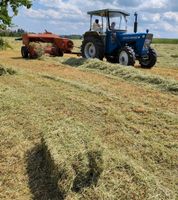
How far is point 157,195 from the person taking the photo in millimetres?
5293

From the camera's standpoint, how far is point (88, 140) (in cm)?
608

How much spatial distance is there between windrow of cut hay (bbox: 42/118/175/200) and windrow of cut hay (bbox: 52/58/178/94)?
556 centimetres

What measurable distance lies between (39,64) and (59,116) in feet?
29.3

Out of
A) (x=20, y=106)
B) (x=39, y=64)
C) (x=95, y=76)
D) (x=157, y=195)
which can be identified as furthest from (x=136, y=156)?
(x=39, y=64)

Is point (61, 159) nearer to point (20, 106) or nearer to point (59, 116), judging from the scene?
point (59, 116)

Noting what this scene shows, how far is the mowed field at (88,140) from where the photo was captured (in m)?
5.48

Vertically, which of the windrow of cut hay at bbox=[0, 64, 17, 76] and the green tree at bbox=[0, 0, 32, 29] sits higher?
the green tree at bbox=[0, 0, 32, 29]

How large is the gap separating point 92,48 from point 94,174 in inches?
528

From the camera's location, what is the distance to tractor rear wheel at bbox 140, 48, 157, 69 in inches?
690

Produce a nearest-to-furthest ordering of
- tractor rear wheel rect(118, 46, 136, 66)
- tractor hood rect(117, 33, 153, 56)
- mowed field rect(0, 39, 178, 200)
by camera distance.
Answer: mowed field rect(0, 39, 178, 200), tractor rear wheel rect(118, 46, 136, 66), tractor hood rect(117, 33, 153, 56)

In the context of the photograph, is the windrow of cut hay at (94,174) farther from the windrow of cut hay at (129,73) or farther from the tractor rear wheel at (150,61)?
the tractor rear wheel at (150,61)

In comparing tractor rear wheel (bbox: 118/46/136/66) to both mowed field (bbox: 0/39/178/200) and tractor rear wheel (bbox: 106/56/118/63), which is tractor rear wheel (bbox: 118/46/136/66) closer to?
tractor rear wheel (bbox: 106/56/118/63)

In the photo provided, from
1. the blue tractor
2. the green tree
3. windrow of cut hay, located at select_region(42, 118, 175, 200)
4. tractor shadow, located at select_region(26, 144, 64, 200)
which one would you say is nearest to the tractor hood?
the blue tractor

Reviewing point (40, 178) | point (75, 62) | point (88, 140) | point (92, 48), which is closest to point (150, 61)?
point (92, 48)
